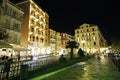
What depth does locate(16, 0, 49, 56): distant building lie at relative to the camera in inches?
1544

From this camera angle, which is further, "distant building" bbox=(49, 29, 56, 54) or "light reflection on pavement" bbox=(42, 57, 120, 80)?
"distant building" bbox=(49, 29, 56, 54)

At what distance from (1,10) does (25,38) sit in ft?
45.3

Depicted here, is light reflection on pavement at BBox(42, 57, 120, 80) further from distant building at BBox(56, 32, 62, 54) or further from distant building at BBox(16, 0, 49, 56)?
distant building at BBox(56, 32, 62, 54)

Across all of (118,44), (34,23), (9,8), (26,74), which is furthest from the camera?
(118,44)

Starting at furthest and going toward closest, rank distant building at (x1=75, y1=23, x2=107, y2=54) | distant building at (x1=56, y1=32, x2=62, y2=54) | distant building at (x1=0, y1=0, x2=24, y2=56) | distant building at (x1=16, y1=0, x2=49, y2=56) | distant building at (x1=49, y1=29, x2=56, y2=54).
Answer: distant building at (x1=75, y1=23, x2=107, y2=54) → distant building at (x1=56, y1=32, x2=62, y2=54) → distant building at (x1=49, y1=29, x2=56, y2=54) → distant building at (x1=16, y1=0, x2=49, y2=56) → distant building at (x1=0, y1=0, x2=24, y2=56)

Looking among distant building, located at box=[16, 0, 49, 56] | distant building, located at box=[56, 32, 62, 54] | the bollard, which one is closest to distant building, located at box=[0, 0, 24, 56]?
distant building, located at box=[16, 0, 49, 56]

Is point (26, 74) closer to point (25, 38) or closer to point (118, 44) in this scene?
point (25, 38)

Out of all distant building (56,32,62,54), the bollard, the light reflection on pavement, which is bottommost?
the light reflection on pavement

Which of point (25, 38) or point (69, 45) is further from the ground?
point (25, 38)

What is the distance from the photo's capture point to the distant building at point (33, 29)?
3922cm

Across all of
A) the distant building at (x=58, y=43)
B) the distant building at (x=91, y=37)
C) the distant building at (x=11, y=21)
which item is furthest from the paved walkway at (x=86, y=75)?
the distant building at (x=91, y=37)

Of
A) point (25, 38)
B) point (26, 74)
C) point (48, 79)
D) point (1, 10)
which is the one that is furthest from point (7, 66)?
point (25, 38)

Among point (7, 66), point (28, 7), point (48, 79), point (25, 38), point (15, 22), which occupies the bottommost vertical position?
point (48, 79)

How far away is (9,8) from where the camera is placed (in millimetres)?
29641
